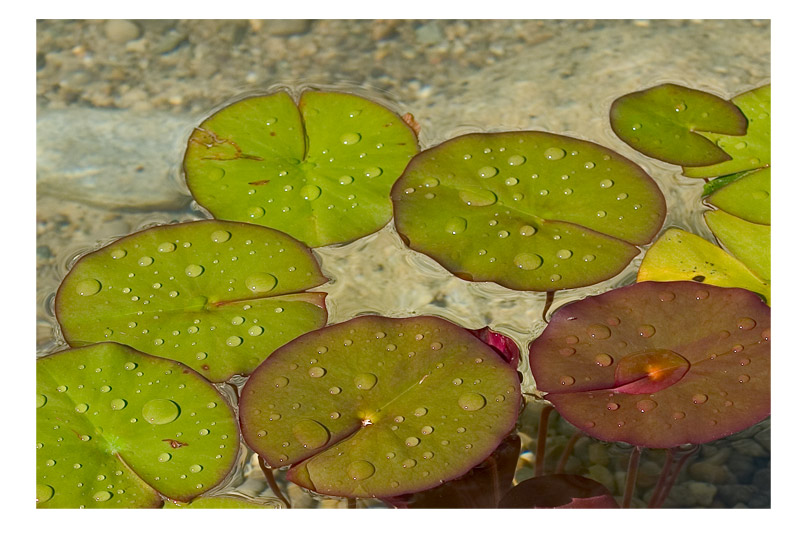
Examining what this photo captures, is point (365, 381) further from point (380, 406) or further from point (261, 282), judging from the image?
point (261, 282)

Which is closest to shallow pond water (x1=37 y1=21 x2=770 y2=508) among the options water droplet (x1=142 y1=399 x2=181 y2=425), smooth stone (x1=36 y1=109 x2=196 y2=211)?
smooth stone (x1=36 y1=109 x2=196 y2=211)

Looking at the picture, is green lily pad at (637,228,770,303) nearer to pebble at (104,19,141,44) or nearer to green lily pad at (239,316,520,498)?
green lily pad at (239,316,520,498)

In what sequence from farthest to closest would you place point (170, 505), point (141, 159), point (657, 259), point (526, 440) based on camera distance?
point (141, 159) → point (657, 259) → point (526, 440) → point (170, 505)

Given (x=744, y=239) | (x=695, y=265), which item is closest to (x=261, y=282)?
(x=695, y=265)

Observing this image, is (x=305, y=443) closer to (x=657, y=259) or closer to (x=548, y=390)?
(x=548, y=390)

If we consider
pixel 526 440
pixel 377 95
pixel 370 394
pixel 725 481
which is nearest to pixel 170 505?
pixel 370 394

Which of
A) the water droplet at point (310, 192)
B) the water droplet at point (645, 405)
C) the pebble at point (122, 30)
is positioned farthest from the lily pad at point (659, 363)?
the pebble at point (122, 30)

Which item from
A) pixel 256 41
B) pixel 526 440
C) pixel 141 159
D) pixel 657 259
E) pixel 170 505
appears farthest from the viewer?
pixel 256 41
